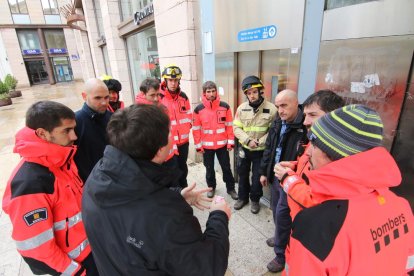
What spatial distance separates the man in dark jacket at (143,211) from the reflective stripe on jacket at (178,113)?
251cm

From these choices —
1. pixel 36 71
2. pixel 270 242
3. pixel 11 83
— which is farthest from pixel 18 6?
pixel 270 242

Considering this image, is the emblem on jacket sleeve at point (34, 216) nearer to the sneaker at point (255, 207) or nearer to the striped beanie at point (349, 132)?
the striped beanie at point (349, 132)

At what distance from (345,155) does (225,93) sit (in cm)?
315

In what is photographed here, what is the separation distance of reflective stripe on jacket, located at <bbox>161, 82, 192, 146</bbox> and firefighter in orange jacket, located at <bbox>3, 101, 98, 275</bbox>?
6.40 feet

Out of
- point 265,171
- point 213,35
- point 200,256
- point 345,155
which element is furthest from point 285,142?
point 213,35

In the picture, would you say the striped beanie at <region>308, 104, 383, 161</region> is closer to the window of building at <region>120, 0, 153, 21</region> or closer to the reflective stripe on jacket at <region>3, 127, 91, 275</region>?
the reflective stripe on jacket at <region>3, 127, 91, 275</region>

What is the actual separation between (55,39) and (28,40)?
2661mm

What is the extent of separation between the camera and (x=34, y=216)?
135cm

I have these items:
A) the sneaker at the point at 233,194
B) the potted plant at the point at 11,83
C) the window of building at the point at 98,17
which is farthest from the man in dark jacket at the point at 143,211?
the potted plant at the point at 11,83

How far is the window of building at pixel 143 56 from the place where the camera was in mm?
7285

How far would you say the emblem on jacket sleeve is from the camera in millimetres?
1337

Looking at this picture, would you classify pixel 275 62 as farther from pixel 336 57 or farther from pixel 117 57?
pixel 117 57

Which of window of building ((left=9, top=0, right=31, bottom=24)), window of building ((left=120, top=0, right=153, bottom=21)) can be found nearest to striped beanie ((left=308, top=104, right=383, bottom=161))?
window of building ((left=120, top=0, right=153, bottom=21))

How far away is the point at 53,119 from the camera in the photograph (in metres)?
1.56
